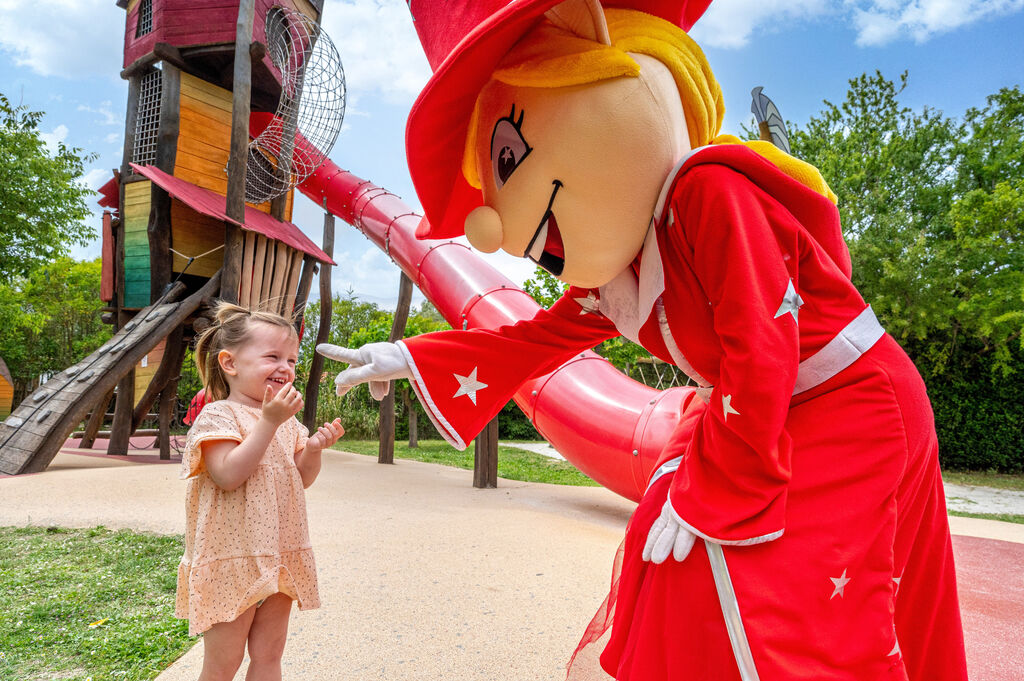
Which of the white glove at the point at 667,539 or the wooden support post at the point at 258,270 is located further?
the wooden support post at the point at 258,270

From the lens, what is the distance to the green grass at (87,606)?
2332 millimetres

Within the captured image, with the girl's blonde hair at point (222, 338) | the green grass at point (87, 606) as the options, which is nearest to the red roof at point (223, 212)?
the green grass at point (87, 606)

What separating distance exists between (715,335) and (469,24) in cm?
101

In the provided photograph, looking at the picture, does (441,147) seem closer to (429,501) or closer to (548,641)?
(548,641)

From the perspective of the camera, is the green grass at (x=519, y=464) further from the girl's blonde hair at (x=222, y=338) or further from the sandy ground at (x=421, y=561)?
the girl's blonde hair at (x=222, y=338)

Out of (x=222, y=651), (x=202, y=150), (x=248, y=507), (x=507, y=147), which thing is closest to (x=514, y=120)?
(x=507, y=147)

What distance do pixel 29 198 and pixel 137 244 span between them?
11426 mm

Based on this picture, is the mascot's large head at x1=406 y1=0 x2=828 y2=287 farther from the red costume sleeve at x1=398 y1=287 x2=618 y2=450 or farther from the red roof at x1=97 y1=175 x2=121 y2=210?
the red roof at x1=97 y1=175 x2=121 y2=210

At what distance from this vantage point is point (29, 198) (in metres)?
16.1

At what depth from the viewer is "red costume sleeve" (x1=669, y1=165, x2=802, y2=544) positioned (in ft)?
3.69

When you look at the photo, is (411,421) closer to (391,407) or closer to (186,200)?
(391,407)

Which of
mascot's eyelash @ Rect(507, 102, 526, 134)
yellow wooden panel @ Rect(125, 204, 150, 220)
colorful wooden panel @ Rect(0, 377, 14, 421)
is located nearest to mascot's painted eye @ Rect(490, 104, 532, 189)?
mascot's eyelash @ Rect(507, 102, 526, 134)

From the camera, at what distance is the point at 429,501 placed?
5816 millimetres

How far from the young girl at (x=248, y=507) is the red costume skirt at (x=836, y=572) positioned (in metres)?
1.07
